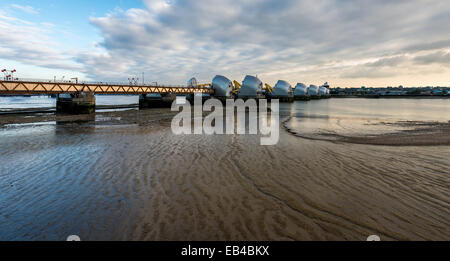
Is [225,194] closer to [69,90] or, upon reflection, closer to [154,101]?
[69,90]

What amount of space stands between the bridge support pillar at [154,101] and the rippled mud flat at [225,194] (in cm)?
4144

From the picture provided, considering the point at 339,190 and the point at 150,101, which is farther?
the point at 150,101

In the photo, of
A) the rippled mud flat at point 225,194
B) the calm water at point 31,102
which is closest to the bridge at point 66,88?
the calm water at point 31,102

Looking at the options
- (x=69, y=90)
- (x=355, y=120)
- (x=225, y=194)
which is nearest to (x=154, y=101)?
(x=69, y=90)

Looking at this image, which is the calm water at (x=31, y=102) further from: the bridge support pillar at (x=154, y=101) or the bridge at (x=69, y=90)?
the bridge support pillar at (x=154, y=101)

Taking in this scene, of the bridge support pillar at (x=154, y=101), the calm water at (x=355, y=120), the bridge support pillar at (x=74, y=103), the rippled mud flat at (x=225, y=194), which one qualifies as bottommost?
the rippled mud flat at (x=225, y=194)

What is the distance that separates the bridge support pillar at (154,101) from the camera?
50409 mm

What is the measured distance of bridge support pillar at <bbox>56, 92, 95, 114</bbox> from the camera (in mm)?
32219

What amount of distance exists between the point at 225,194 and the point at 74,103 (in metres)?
35.4

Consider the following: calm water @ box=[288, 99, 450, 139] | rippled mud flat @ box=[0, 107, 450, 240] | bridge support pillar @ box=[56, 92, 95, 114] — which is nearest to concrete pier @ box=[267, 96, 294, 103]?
calm water @ box=[288, 99, 450, 139]
